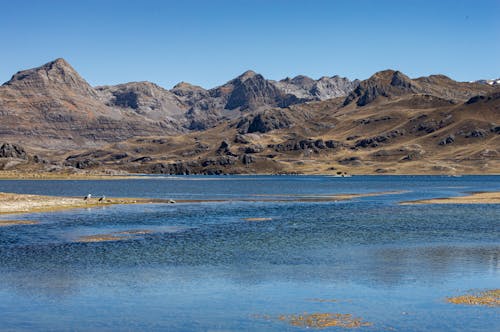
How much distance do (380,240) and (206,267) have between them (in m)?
28.8

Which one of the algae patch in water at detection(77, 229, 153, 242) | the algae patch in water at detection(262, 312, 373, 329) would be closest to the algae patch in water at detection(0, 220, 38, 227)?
the algae patch in water at detection(77, 229, 153, 242)

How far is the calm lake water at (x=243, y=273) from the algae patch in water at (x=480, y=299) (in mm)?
1126

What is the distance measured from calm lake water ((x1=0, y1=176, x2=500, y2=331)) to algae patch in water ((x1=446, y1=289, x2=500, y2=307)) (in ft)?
3.69

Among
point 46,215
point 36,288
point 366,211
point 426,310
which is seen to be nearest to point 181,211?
point 46,215

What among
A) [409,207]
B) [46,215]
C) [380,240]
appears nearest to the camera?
[380,240]

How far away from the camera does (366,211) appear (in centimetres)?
12712

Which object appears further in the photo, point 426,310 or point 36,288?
point 36,288

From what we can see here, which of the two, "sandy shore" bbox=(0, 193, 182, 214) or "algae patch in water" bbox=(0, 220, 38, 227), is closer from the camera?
"algae patch in water" bbox=(0, 220, 38, 227)

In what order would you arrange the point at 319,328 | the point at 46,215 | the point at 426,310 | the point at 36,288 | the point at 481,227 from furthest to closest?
the point at 46,215
the point at 481,227
the point at 36,288
the point at 426,310
the point at 319,328

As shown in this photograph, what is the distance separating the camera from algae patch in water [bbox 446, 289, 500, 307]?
4350 centimetres

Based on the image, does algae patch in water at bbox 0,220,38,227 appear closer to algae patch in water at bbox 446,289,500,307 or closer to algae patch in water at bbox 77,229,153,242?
algae patch in water at bbox 77,229,153,242

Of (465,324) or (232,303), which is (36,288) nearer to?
(232,303)

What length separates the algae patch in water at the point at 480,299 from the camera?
143 ft

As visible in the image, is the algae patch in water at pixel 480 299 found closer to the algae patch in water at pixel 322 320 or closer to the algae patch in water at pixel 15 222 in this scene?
the algae patch in water at pixel 322 320
